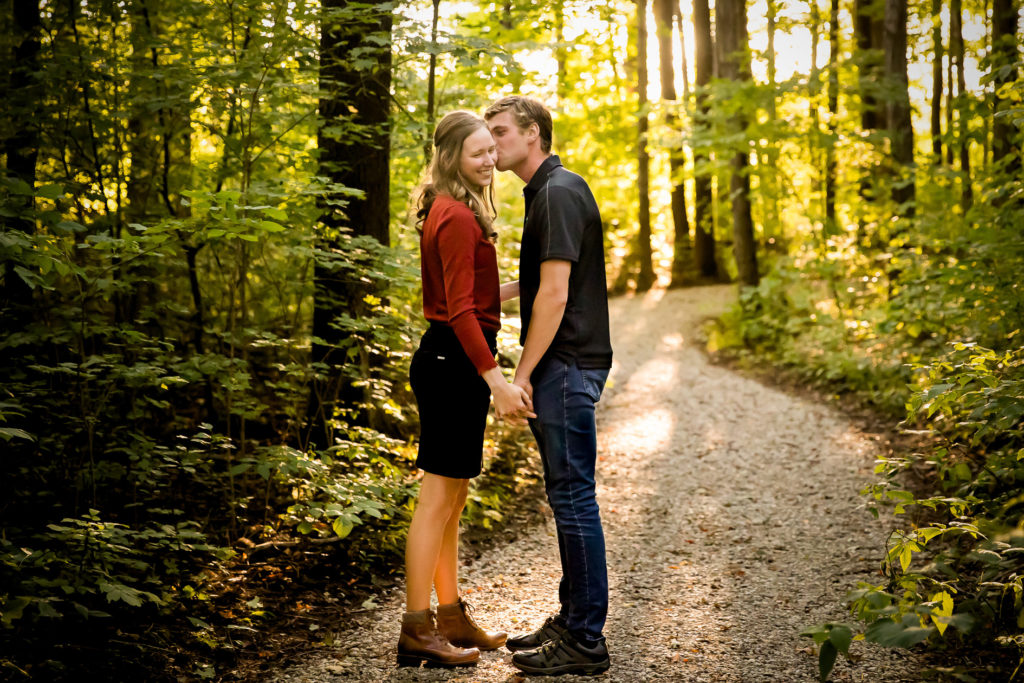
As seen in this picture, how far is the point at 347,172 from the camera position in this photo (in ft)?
16.6

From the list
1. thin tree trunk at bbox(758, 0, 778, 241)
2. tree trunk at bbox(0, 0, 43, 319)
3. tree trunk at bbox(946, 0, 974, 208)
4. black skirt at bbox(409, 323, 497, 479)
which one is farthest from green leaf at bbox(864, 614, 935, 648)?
thin tree trunk at bbox(758, 0, 778, 241)

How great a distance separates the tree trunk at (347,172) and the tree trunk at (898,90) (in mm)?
7610

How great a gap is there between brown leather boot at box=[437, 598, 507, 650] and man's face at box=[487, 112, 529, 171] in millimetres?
1934

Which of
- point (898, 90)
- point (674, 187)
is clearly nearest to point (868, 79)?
point (898, 90)

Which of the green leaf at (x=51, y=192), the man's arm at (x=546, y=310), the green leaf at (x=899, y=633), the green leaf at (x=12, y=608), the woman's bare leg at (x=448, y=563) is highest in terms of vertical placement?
the green leaf at (x=51, y=192)

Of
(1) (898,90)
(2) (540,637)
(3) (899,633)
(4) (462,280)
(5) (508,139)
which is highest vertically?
(1) (898,90)

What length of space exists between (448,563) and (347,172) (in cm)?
293

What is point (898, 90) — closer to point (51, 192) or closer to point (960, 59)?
point (960, 59)

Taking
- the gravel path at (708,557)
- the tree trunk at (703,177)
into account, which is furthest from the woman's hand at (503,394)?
the tree trunk at (703,177)

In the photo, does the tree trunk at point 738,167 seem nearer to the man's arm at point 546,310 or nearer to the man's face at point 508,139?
the man's face at point 508,139

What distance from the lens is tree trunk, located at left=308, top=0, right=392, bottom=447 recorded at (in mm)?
4723

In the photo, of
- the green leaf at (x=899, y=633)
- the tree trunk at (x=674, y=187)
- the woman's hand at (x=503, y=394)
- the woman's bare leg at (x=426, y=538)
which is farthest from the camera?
the tree trunk at (x=674, y=187)

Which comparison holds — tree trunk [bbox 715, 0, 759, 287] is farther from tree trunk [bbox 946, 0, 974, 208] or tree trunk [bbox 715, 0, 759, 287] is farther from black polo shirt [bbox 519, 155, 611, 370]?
black polo shirt [bbox 519, 155, 611, 370]

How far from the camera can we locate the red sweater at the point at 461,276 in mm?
2854
